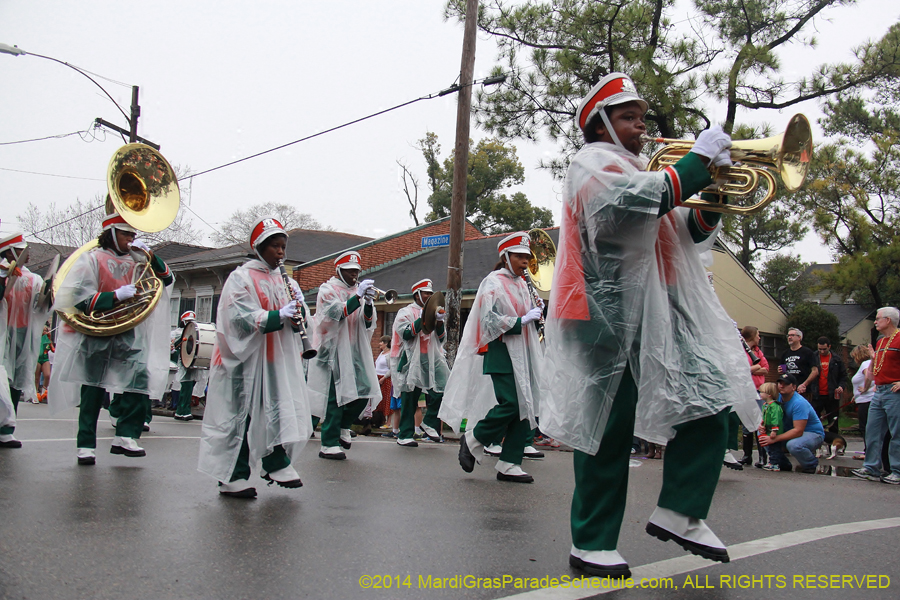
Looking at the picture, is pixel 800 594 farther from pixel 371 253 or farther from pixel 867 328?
pixel 867 328

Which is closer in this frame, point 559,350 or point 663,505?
point 663,505

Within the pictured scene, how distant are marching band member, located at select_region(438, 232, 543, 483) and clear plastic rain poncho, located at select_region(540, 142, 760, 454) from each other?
115 inches

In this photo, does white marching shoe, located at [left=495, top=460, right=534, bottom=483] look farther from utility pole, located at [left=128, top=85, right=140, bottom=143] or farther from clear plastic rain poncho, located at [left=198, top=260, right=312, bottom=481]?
utility pole, located at [left=128, top=85, right=140, bottom=143]

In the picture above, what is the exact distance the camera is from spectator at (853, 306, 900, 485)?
25.0 feet

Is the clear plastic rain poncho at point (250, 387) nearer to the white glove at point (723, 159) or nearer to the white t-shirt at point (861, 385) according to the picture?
the white glove at point (723, 159)

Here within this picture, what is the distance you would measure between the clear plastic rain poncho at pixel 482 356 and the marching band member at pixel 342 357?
114cm

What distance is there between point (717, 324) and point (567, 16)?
12.4 metres

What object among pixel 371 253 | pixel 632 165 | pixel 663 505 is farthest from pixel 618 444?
pixel 371 253

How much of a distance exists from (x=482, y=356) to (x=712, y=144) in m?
4.34

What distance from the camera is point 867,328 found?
38.5 metres

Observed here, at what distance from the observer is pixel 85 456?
6301mm

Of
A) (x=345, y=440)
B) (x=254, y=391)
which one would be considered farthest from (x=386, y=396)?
(x=254, y=391)

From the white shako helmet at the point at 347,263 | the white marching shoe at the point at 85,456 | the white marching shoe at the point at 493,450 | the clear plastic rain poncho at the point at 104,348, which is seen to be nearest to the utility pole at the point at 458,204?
the white shako helmet at the point at 347,263

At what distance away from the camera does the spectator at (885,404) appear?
7609mm
